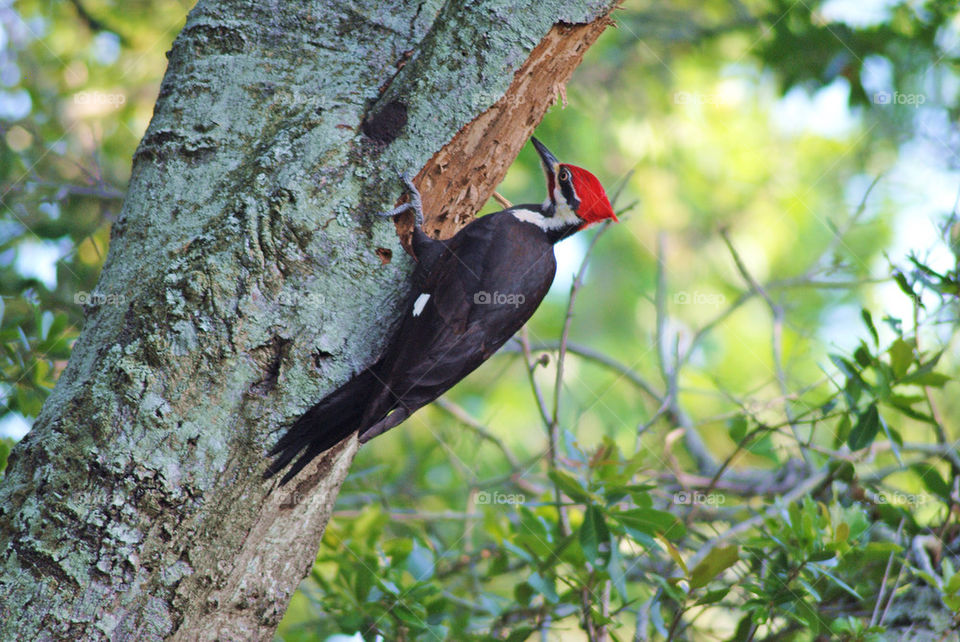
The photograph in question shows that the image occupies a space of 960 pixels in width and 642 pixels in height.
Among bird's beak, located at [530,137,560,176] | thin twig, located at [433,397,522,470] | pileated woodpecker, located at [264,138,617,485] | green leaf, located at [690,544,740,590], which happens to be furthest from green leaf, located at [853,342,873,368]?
thin twig, located at [433,397,522,470]

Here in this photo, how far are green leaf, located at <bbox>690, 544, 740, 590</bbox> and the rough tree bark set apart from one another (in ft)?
3.09

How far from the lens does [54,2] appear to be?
14.9 feet

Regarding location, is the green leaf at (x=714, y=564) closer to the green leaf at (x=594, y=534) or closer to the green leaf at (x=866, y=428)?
the green leaf at (x=594, y=534)

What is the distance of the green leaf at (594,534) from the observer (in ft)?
6.39

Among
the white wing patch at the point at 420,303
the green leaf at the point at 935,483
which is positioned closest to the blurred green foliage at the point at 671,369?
the green leaf at the point at 935,483

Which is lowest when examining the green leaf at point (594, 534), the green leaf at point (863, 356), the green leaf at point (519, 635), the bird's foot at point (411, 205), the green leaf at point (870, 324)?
the green leaf at point (519, 635)

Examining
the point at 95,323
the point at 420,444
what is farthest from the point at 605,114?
the point at 95,323

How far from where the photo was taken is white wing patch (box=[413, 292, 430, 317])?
174 cm

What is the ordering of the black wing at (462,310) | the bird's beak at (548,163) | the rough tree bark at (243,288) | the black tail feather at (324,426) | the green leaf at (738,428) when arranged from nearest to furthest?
the rough tree bark at (243,288) < the black tail feather at (324,426) < the black wing at (462,310) < the green leaf at (738,428) < the bird's beak at (548,163)

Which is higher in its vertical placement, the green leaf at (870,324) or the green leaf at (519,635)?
the green leaf at (870,324)

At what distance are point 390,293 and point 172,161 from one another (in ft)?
1.87

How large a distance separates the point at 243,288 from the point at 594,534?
1108mm

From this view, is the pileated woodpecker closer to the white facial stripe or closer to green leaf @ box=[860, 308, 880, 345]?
the white facial stripe

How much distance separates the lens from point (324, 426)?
1.61m
